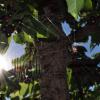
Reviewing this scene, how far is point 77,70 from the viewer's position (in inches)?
228

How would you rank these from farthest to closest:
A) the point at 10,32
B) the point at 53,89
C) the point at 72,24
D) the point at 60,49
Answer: the point at 72,24, the point at 60,49, the point at 53,89, the point at 10,32

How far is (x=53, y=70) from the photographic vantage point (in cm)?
463

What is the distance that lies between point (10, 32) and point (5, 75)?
1.48 ft

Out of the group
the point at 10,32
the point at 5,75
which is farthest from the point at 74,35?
Result: the point at 5,75

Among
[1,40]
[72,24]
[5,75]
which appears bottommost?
[5,75]

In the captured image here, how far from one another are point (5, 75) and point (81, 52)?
12.5ft

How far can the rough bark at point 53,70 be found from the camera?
4484 mm

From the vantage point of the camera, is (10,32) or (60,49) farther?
(60,49)

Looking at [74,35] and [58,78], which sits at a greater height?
[74,35]

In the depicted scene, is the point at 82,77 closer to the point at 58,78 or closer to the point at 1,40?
the point at 58,78

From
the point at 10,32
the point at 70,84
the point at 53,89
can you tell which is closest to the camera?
the point at 10,32

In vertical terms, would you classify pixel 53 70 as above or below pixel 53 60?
below

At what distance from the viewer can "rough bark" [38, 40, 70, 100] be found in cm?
448

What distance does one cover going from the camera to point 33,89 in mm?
6141
